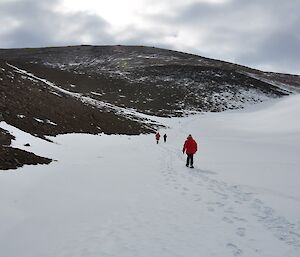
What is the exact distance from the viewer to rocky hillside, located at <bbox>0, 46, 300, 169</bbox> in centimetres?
3797

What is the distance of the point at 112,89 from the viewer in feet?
318

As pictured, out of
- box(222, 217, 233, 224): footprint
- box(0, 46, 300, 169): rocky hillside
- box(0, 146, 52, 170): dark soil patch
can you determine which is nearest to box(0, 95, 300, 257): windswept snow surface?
box(222, 217, 233, 224): footprint

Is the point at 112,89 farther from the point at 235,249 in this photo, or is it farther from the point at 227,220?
the point at 235,249

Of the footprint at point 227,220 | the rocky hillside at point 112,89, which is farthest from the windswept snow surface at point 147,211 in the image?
the rocky hillside at point 112,89

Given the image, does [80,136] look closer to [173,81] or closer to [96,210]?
[96,210]

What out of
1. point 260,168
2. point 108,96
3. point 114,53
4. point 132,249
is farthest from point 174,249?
point 114,53

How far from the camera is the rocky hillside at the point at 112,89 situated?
38.0 meters

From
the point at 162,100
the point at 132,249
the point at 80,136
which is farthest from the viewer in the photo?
the point at 162,100

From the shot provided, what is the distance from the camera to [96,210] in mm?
10664

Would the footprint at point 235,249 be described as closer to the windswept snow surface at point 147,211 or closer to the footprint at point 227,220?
the windswept snow surface at point 147,211

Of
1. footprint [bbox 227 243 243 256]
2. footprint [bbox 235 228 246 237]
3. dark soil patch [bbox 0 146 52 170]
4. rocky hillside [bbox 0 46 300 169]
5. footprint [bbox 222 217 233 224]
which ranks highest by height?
rocky hillside [bbox 0 46 300 169]

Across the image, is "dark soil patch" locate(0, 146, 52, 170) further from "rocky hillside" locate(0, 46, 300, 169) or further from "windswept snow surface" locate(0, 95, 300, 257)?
"rocky hillside" locate(0, 46, 300, 169)

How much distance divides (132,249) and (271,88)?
110787mm

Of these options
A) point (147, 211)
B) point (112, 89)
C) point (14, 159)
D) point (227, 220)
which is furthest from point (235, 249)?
point (112, 89)
